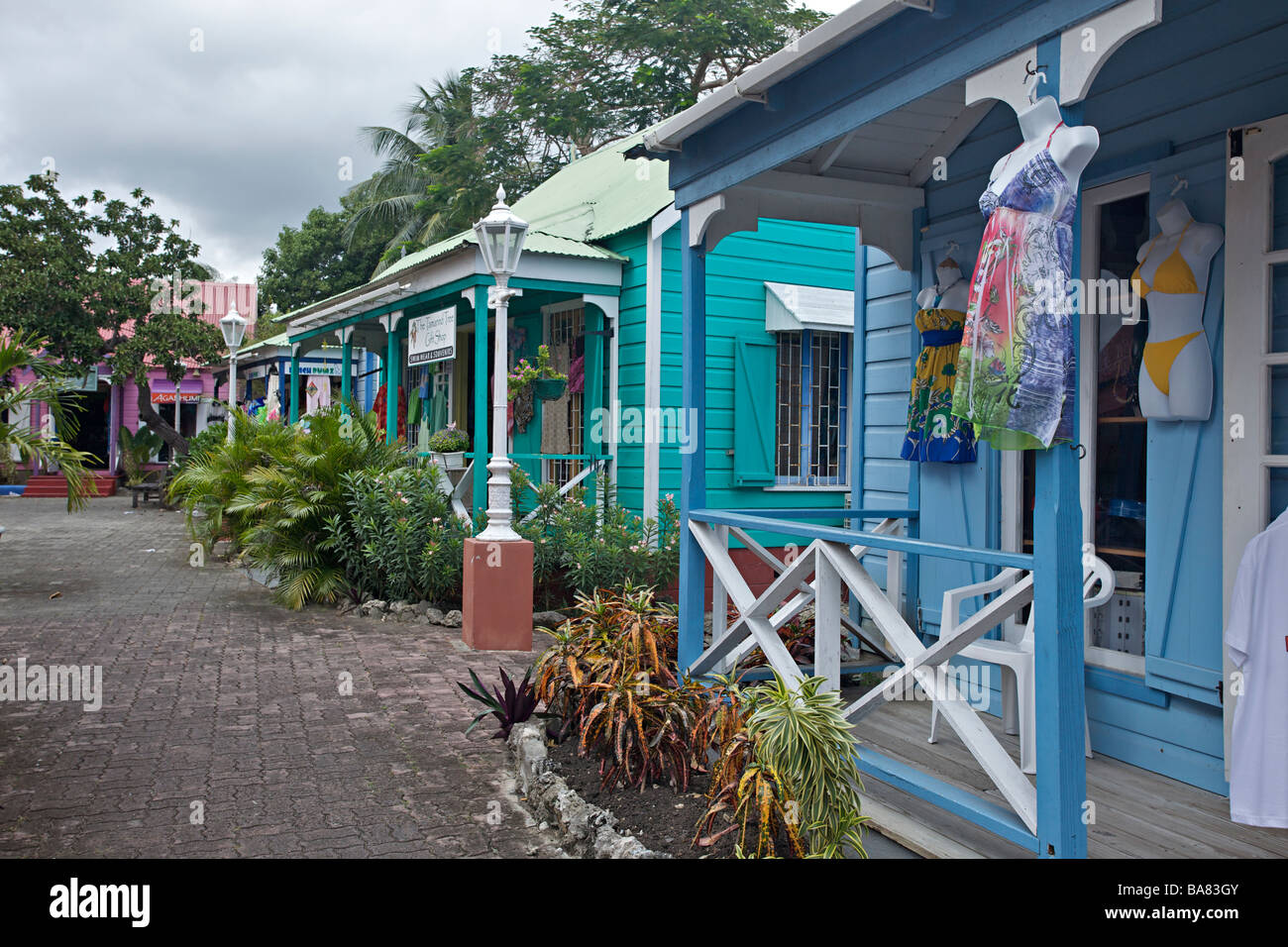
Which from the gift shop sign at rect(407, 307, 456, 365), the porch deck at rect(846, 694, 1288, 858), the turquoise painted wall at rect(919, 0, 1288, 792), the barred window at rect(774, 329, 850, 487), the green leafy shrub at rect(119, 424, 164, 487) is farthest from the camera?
the green leafy shrub at rect(119, 424, 164, 487)

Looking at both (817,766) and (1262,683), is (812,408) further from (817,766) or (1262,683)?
(817,766)

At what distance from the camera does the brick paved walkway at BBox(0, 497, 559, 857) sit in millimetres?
3955

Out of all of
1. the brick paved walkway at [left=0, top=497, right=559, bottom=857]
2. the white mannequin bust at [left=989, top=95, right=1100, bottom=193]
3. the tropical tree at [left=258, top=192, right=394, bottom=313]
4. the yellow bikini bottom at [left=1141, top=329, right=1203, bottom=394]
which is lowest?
the brick paved walkway at [left=0, top=497, right=559, bottom=857]

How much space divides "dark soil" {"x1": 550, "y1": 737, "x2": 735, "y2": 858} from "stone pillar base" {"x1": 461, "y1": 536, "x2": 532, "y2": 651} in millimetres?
2976

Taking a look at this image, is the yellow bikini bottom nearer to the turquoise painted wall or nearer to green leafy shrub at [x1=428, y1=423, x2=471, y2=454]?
the turquoise painted wall

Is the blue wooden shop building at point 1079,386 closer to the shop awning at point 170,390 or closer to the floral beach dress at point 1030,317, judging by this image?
the floral beach dress at point 1030,317

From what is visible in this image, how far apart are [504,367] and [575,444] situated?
3.12m

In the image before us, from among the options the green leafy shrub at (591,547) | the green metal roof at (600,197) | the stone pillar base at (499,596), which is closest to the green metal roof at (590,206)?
the green metal roof at (600,197)

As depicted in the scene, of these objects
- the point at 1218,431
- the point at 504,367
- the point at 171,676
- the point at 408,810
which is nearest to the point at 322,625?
the point at 171,676

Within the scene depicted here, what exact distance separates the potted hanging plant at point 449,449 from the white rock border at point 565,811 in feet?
17.9

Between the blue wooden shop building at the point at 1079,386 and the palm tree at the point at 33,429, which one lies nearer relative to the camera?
the blue wooden shop building at the point at 1079,386

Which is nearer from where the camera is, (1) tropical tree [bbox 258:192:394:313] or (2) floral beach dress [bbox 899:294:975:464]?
(2) floral beach dress [bbox 899:294:975:464]

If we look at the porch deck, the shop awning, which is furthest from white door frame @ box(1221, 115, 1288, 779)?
the shop awning

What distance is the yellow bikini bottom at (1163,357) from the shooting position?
408 centimetres
